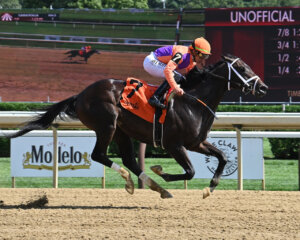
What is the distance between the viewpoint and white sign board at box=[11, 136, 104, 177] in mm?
7855

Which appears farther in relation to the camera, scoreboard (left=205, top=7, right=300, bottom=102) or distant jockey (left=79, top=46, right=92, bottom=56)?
distant jockey (left=79, top=46, right=92, bottom=56)

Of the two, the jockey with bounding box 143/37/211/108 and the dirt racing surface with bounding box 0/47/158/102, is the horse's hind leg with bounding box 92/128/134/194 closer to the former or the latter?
the jockey with bounding box 143/37/211/108

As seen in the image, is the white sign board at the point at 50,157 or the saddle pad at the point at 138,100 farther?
the white sign board at the point at 50,157

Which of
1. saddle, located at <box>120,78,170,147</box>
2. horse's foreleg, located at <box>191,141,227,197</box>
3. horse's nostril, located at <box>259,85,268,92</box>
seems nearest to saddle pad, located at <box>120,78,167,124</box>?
saddle, located at <box>120,78,170,147</box>

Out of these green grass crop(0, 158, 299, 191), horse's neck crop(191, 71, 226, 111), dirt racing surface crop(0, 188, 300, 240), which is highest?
horse's neck crop(191, 71, 226, 111)

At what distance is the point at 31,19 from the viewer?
19406 millimetres

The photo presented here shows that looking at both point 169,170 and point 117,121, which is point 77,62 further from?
point 117,121

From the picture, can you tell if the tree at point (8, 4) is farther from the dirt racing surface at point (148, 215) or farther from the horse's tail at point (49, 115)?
the horse's tail at point (49, 115)

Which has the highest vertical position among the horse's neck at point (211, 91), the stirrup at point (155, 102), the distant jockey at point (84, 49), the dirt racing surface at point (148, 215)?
the distant jockey at point (84, 49)

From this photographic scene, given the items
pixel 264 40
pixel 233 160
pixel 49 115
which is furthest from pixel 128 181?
pixel 264 40

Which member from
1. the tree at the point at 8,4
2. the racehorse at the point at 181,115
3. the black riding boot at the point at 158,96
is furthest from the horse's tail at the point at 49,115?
the tree at the point at 8,4

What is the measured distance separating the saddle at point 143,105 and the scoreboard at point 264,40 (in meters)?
11.4

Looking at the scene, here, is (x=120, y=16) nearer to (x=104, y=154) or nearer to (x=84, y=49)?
(x=84, y=49)

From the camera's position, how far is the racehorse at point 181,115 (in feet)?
19.5
